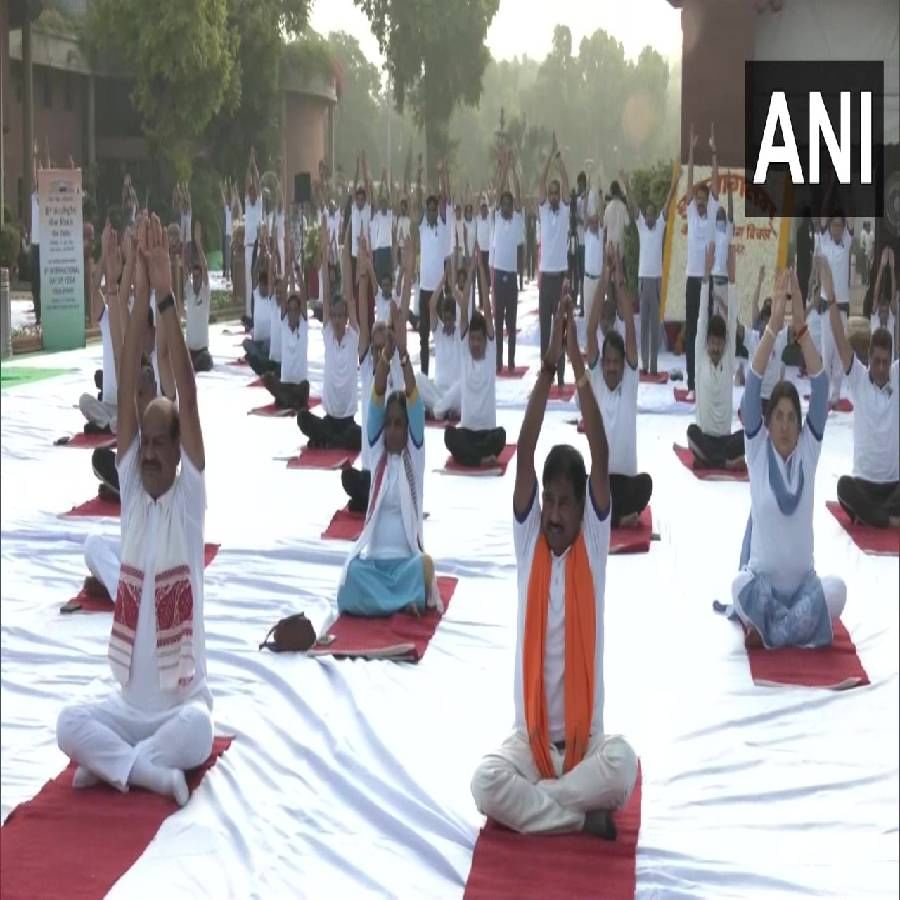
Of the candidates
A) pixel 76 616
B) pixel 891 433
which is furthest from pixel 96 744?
pixel 891 433

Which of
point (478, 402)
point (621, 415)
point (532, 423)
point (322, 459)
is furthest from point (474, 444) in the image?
point (532, 423)

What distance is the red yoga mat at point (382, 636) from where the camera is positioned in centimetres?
530

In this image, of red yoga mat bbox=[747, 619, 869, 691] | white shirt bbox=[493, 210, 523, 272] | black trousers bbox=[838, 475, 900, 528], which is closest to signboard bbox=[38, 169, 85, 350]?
red yoga mat bbox=[747, 619, 869, 691]

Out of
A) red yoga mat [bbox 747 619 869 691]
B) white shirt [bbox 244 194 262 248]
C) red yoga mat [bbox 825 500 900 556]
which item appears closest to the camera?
white shirt [bbox 244 194 262 248]

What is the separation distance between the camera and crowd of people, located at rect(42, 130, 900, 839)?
3.89 metres

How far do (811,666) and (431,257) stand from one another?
6196mm

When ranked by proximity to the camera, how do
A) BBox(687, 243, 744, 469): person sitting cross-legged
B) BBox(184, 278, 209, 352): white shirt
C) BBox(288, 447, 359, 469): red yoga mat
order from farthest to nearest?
BBox(288, 447, 359, 469): red yoga mat < BBox(687, 243, 744, 469): person sitting cross-legged < BBox(184, 278, 209, 352): white shirt

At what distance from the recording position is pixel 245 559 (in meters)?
6.66

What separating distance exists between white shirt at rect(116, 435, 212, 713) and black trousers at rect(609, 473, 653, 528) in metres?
2.67

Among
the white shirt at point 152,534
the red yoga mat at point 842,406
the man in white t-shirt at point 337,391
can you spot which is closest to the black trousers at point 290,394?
the man in white t-shirt at point 337,391

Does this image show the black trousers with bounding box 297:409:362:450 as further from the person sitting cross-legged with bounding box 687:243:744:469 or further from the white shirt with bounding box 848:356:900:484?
the white shirt with bounding box 848:356:900:484

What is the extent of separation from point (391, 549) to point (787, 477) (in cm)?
159

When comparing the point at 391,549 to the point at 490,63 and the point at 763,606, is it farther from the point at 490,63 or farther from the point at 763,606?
the point at 490,63

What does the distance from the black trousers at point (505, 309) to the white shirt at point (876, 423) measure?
2365mm
